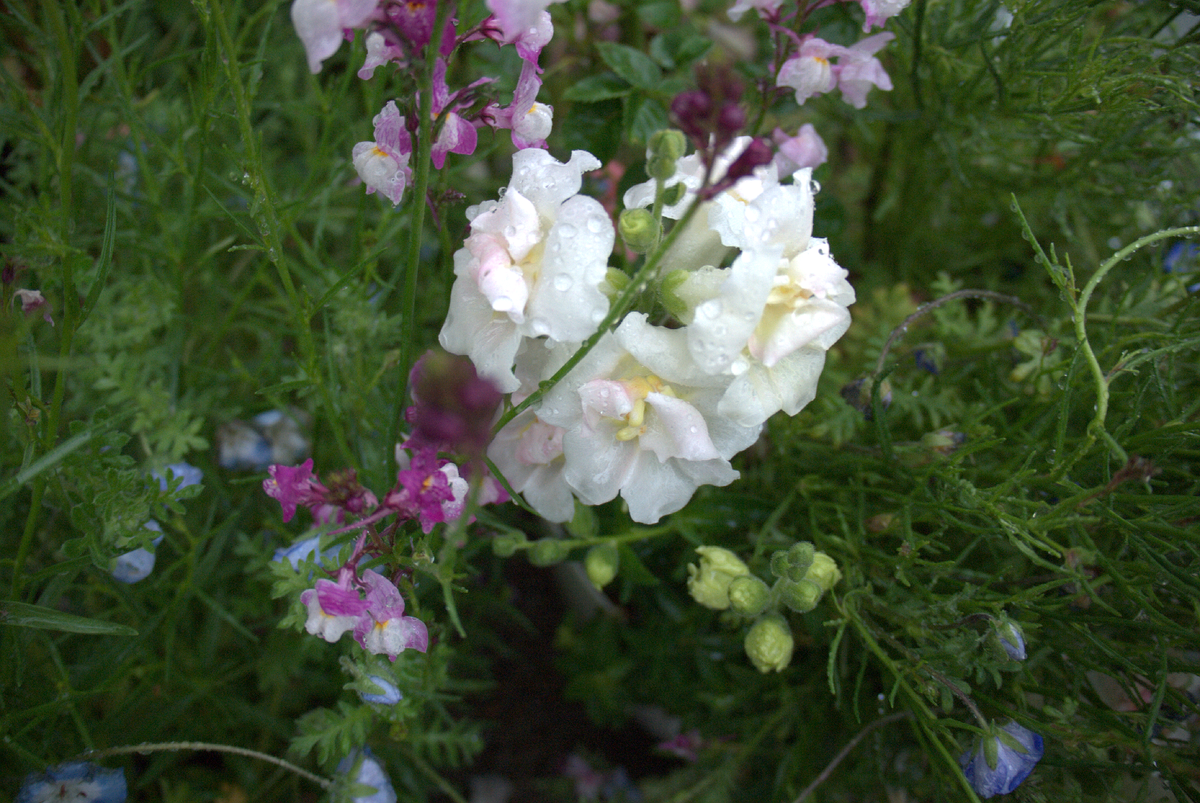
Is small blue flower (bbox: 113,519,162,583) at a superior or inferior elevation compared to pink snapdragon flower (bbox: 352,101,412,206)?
inferior

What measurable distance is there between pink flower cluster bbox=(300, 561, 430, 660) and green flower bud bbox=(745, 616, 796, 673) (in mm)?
298

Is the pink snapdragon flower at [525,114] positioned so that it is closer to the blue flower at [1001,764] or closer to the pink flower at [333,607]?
the pink flower at [333,607]

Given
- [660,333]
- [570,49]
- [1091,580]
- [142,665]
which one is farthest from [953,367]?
[142,665]

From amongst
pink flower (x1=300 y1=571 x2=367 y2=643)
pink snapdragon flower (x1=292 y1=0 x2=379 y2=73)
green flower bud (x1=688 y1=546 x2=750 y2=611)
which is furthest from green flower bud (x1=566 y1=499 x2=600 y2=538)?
pink snapdragon flower (x1=292 y1=0 x2=379 y2=73)

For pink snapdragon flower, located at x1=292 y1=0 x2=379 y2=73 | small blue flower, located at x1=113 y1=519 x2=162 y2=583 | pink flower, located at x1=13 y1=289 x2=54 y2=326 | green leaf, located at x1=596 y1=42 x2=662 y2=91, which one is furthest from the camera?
green leaf, located at x1=596 y1=42 x2=662 y2=91

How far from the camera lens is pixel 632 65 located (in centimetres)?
93

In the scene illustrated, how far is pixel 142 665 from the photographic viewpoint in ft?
2.86

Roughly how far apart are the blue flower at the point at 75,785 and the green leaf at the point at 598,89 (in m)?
0.86

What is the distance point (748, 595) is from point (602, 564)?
15 centimetres

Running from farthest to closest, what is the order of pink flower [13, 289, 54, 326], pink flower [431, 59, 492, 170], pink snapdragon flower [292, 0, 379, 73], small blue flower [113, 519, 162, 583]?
small blue flower [113, 519, 162, 583] → pink flower [13, 289, 54, 326] → pink flower [431, 59, 492, 170] → pink snapdragon flower [292, 0, 379, 73]

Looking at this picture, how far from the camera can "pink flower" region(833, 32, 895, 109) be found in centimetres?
74

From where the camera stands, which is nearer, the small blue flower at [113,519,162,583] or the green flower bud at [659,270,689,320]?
the green flower bud at [659,270,689,320]

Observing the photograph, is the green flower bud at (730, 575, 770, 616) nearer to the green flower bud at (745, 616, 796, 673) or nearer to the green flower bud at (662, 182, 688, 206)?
the green flower bud at (745, 616, 796, 673)

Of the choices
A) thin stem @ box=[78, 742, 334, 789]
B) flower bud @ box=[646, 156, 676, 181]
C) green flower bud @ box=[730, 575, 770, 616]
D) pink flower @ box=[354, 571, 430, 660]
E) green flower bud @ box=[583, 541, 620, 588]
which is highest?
flower bud @ box=[646, 156, 676, 181]
